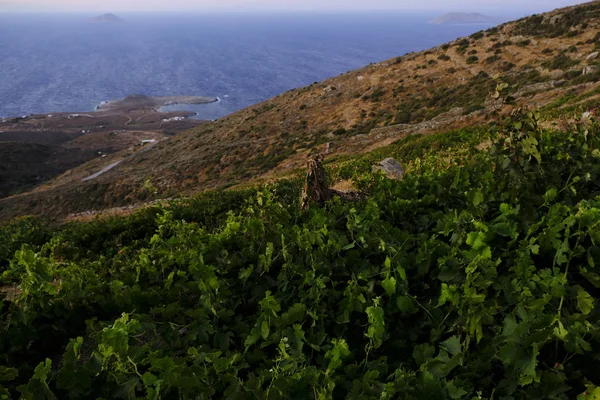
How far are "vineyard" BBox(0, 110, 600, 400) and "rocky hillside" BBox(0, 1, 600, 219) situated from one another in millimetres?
25732

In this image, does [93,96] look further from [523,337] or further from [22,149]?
[523,337]

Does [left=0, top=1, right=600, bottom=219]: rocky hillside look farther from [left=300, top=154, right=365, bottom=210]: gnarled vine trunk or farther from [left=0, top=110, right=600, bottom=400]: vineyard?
[left=0, top=110, right=600, bottom=400]: vineyard

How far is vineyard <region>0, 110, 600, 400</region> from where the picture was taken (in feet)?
9.29

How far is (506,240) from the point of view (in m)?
4.25

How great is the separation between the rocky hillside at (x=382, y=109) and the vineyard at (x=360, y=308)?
25.7 meters

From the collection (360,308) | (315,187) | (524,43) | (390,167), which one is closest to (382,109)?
(524,43)

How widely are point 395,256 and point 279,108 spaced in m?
60.6

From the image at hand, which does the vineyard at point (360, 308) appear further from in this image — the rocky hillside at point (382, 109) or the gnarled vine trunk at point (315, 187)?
the rocky hillside at point (382, 109)

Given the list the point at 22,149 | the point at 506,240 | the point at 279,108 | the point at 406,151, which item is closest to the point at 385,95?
the point at 279,108

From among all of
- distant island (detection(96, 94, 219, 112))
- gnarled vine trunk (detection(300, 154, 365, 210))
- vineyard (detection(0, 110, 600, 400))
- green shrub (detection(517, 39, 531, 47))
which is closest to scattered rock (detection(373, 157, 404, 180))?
gnarled vine trunk (detection(300, 154, 365, 210))

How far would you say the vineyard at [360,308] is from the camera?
2.83 m

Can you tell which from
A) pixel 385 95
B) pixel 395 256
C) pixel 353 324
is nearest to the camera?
pixel 353 324

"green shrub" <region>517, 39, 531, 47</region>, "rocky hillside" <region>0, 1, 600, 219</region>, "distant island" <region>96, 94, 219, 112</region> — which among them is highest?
"green shrub" <region>517, 39, 531, 47</region>

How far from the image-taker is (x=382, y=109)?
158 feet
